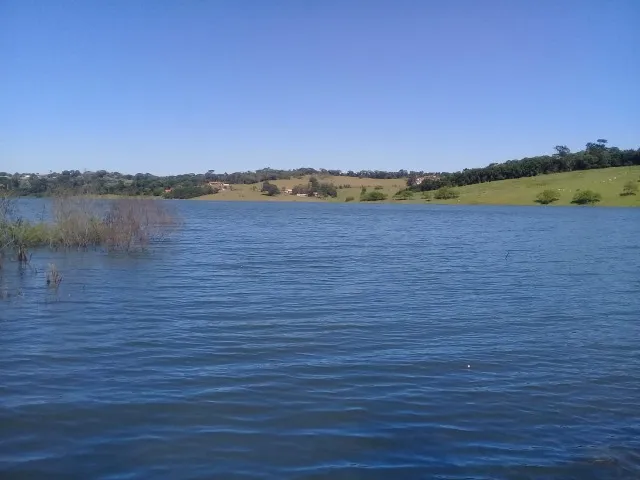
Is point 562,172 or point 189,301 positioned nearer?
point 189,301

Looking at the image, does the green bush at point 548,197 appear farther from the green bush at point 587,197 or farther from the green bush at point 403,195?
the green bush at point 403,195

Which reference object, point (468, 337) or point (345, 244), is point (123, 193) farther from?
point (468, 337)

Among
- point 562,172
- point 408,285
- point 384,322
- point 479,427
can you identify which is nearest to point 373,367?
point 479,427

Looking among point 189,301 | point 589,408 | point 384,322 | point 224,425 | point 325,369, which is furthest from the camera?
point 189,301

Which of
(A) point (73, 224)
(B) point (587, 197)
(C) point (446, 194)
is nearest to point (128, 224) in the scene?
(A) point (73, 224)

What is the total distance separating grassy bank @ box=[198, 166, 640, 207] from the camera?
119 meters

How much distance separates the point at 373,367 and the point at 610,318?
30.7 ft

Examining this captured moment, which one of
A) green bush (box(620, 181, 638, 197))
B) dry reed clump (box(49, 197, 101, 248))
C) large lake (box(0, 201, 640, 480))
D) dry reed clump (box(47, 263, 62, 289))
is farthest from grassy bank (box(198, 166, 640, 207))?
dry reed clump (box(47, 263, 62, 289))

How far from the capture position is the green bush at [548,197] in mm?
118875

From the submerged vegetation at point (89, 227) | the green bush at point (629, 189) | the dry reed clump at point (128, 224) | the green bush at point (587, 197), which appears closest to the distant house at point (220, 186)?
the green bush at point (587, 197)

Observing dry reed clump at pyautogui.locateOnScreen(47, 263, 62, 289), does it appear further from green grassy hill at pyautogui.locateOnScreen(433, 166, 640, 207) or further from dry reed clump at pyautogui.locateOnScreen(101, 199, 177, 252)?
green grassy hill at pyautogui.locateOnScreen(433, 166, 640, 207)

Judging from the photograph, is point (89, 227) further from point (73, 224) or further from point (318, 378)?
point (318, 378)

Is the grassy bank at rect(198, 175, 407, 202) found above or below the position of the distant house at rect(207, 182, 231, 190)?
below

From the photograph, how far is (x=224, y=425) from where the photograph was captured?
9.59m
